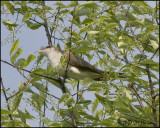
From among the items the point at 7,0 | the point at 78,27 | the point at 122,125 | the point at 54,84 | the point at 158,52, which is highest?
the point at 7,0

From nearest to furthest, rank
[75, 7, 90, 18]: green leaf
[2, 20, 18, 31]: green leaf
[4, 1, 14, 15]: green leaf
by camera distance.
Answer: [75, 7, 90, 18]: green leaf → [4, 1, 14, 15]: green leaf → [2, 20, 18, 31]: green leaf

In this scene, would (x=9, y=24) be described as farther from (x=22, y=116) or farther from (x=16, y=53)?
(x=22, y=116)

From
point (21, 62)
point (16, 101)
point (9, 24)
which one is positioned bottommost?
point (16, 101)

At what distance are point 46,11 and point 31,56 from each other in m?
0.47

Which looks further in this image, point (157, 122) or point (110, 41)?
point (110, 41)

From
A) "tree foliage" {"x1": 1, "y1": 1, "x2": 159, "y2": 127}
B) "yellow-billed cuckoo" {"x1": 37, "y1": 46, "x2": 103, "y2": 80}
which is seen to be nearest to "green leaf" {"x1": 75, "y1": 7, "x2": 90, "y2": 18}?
"tree foliage" {"x1": 1, "y1": 1, "x2": 159, "y2": 127}

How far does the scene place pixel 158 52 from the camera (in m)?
2.87

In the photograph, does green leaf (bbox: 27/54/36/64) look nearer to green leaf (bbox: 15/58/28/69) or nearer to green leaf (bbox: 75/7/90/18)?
green leaf (bbox: 15/58/28/69)

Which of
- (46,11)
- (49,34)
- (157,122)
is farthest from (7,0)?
(157,122)

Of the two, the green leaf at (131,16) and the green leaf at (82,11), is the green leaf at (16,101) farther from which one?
the green leaf at (131,16)

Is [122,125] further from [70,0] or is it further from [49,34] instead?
[49,34]

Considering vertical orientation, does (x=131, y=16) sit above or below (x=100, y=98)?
above

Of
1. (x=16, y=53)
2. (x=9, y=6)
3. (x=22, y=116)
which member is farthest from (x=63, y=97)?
(x=9, y=6)

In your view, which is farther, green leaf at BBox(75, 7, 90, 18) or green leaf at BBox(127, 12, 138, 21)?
green leaf at BBox(127, 12, 138, 21)
